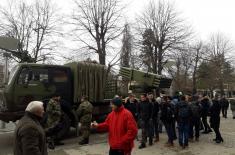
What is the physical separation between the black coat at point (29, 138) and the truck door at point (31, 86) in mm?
6396

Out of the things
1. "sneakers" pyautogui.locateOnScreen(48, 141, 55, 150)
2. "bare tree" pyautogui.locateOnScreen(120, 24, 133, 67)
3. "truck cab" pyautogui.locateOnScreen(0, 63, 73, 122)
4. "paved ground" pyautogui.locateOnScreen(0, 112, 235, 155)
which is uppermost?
"bare tree" pyautogui.locateOnScreen(120, 24, 133, 67)

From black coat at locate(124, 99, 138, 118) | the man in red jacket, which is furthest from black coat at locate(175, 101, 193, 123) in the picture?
the man in red jacket

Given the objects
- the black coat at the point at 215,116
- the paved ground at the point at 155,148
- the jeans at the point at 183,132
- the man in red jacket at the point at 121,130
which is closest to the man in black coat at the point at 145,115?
the paved ground at the point at 155,148

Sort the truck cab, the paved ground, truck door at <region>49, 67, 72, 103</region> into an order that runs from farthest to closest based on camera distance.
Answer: truck door at <region>49, 67, 72, 103</region>, the truck cab, the paved ground

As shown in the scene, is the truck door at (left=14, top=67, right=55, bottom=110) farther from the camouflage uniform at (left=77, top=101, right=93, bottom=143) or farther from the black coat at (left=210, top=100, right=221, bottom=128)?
the black coat at (left=210, top=100, right=221, bottom=128)

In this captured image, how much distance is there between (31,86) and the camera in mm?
10352

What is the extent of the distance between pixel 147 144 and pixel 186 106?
5.95 ft

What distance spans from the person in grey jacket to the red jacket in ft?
4.82

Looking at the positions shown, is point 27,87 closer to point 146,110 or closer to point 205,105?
point 146,110

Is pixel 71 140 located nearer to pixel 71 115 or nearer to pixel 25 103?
pixel 71 115

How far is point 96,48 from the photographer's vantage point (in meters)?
30.2

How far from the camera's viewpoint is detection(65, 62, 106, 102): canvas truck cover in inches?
451

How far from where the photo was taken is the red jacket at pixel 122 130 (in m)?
5.14

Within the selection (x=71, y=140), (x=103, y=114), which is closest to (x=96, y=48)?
(x=103, y=114)
